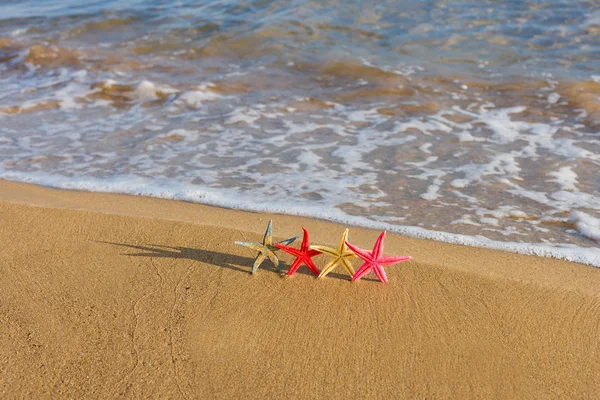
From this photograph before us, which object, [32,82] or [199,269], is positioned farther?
[32,82]

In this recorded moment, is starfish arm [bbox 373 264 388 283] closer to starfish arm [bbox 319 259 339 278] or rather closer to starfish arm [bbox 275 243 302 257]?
starfish arm [bbox 319 259 339 278]

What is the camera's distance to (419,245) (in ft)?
11.8

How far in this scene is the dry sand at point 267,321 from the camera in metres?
2.44

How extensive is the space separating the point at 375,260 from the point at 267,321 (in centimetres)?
67

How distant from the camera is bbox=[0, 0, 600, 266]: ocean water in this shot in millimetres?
4277

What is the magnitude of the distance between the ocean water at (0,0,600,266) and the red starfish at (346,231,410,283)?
781 millimetres

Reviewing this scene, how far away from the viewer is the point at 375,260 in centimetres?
299

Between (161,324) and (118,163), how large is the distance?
267cm

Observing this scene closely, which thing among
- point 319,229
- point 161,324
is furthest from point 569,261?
point 161,324

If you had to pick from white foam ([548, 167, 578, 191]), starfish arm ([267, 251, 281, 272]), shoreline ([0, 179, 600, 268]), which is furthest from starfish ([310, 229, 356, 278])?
white foam ([548, 167, 578, 191])

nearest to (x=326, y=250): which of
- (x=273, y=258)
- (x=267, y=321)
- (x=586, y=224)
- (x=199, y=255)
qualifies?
(x=273, y=258)

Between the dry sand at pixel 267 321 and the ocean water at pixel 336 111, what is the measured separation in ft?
1.95

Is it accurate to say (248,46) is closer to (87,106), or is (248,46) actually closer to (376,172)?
(87,106)

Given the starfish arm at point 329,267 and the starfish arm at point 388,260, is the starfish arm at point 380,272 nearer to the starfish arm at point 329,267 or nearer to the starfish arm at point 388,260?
the starfish arm at point 388,260
